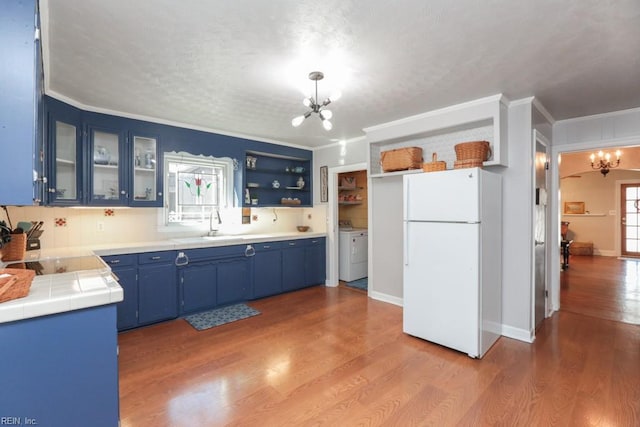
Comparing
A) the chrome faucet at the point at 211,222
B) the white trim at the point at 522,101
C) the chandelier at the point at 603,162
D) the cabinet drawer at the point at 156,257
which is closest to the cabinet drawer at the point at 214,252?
the cabinet drawer at the point at 156,257

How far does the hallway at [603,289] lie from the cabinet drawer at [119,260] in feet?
17.0

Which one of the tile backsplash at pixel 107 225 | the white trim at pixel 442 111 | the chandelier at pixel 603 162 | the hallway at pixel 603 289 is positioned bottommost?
the hallway at pixel 603 289

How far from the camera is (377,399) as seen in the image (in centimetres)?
213

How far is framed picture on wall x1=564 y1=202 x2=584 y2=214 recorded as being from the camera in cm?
846

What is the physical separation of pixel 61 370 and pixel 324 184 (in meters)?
4.19

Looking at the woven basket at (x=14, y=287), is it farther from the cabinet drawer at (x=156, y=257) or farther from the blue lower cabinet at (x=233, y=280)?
the blue lower cabinet at (x=233, y=280)

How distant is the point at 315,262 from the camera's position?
508 centimetres

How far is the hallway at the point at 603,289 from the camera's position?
3.84m

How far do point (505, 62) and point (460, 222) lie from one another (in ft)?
4.26

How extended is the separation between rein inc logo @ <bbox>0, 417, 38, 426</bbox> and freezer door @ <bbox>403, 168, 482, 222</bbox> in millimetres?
2900

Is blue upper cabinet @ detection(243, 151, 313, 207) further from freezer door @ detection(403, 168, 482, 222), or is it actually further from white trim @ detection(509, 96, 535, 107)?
white trim @ detection(509, 96, 535, 107)

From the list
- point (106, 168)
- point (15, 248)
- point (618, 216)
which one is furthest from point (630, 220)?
point (15, 248)

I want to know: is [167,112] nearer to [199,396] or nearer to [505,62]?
[199,396]

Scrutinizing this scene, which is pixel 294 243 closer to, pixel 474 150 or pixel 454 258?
pixel 454 258
